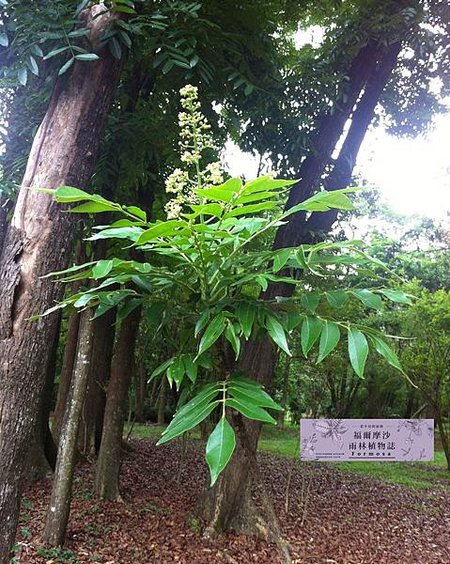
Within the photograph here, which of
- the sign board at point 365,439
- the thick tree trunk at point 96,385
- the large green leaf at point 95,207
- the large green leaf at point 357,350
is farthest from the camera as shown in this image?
the sign board at point 365,439

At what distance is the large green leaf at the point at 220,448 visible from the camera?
1.02 m

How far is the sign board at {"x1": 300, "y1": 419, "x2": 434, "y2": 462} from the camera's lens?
6.86 m

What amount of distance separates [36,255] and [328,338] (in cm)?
161

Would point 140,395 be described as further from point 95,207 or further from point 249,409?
point 249,409

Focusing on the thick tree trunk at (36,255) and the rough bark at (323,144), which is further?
the rough bark at (323,144)

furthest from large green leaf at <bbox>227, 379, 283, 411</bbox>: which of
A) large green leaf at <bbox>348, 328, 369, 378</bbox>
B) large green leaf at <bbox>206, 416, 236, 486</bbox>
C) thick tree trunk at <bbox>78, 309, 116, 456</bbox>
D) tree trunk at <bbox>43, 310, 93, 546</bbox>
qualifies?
thick tree trunk at <bbox>78, 309, 116, 456</bbox>

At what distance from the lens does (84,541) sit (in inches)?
162

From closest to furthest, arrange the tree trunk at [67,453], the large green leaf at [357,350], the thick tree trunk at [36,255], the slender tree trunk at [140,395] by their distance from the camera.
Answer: the large green leaf at [357,350] → the thick tree trunk at [36,255] → the tree trunk at [67,453] → the slender tree trunk at [140,395]

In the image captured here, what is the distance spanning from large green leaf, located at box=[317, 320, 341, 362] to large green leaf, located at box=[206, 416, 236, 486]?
13.2 inches

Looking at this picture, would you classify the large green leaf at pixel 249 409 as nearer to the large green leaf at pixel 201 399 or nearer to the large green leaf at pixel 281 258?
the large green leaf at pixel 201 399

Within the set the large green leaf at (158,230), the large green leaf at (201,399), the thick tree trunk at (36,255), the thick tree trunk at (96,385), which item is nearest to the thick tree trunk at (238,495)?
the thick tree trunk at (96,385)

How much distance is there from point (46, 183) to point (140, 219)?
1.26 m

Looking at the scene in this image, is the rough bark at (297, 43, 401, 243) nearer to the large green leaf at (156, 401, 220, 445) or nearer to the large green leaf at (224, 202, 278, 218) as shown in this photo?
the large green leaf at (224, 202, 278, 218)

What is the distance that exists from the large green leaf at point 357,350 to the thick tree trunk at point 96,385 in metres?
4.70
